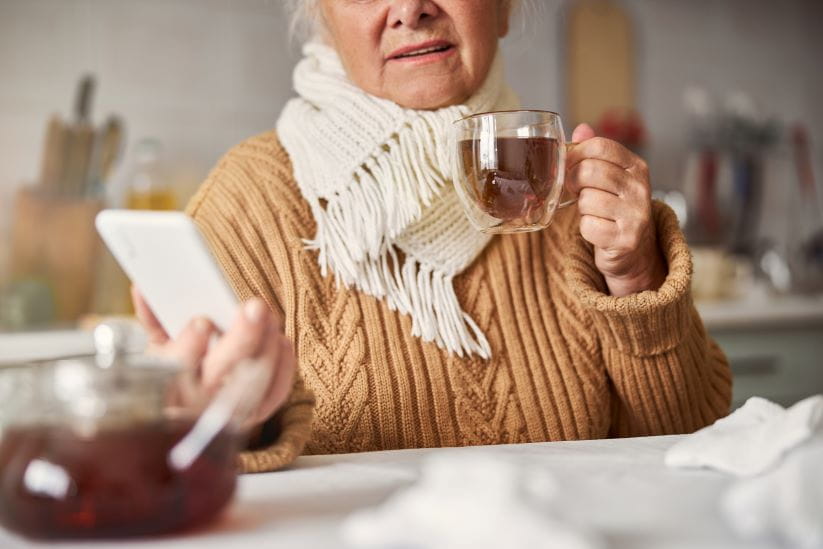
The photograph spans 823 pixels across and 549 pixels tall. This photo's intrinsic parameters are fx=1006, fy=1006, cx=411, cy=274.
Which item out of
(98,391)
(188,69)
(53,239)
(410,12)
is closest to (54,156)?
(53,239)

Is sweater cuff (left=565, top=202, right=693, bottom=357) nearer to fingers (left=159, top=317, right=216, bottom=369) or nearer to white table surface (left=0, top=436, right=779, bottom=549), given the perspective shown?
white table surface (left=0, top=436, right=779, bottom=549)

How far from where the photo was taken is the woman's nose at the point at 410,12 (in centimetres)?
119

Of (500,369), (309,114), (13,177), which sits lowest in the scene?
(500,369)

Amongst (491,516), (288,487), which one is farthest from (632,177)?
(491,516)

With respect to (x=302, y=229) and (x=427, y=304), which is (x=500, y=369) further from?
(x=302, y=229)

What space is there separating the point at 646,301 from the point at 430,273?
305 mm

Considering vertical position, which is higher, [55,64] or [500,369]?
[55,64]

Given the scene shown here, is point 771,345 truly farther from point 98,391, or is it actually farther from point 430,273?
point 98,391

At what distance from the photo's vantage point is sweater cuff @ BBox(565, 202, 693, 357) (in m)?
1.08

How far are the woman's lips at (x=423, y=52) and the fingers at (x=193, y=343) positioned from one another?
633mm

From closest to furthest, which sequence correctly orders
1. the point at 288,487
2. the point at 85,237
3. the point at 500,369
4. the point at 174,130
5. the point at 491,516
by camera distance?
1. the point at 491,516
2. the point at 288,487
3. the point at 500,369
4. the point at 85,237
5. the point at 174,130

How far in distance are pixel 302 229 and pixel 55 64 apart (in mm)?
1290

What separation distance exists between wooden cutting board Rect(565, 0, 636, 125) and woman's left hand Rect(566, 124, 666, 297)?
1.88 meters

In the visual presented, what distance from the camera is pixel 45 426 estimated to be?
0.56 m
